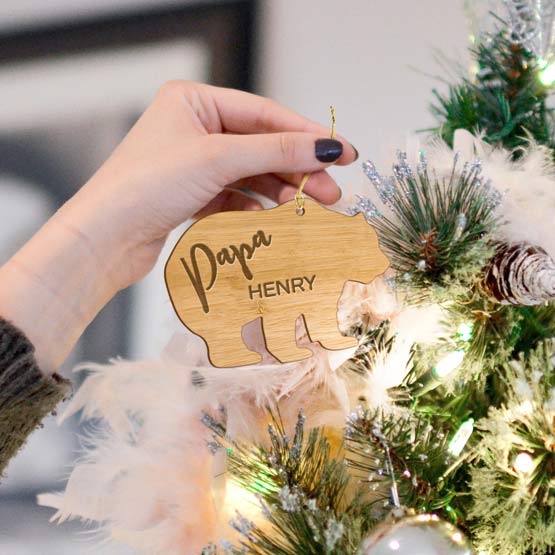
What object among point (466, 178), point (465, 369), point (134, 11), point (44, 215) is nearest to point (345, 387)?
point (465, 369)

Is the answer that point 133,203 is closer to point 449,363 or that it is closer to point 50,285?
point 50,285

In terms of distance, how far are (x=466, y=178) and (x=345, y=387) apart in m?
0.23

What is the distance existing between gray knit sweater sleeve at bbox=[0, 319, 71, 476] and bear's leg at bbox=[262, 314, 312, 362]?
0.21 meters

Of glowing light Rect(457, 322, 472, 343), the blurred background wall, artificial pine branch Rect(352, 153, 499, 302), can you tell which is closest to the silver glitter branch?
artificial pine branch Rect(352, 153, 499, 302)

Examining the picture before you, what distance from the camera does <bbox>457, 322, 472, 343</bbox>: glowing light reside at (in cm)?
60

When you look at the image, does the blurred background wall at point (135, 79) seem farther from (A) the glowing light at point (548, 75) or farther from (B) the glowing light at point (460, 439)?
(B) the glowing light at point (460, 439)

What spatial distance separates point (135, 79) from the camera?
121 centimetres

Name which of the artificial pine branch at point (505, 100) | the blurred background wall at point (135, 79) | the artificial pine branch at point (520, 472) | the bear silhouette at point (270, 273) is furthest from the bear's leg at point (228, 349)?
the blurred background wall at point (135, 79)

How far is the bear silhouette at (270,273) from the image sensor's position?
20.7 inches

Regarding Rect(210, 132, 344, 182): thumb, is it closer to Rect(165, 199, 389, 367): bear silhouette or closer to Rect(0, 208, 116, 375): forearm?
Rect(165, 199, 389, 367): bear silhouette

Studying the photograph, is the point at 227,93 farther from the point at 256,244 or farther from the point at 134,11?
the point at 134,11

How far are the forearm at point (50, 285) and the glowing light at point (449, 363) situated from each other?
1.16 ft

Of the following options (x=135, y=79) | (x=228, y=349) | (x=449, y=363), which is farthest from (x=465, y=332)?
(x=135, y=79)

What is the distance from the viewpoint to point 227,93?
2.14 ft
